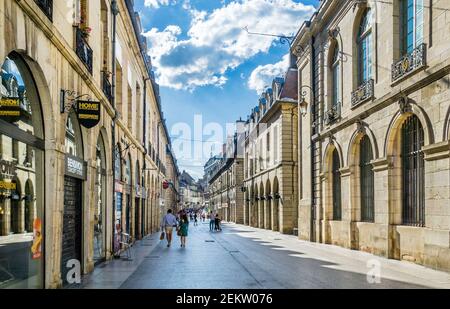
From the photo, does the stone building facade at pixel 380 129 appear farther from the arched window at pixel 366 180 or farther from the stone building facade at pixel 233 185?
the stone building facade at pixel 233 185

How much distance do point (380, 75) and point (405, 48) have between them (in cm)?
150

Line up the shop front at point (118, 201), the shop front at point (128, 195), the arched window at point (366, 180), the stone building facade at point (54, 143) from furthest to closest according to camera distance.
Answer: the shop front at point (128, 195)
the arched window at point (366, 180)
the shop front at point (118, 201)
the stone building facade at point (54, 143)

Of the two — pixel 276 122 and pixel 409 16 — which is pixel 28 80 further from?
pixel 276 122

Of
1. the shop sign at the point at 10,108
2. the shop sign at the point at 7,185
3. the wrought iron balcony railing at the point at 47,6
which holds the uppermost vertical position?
the wrought iron balcony railing at the point at 47,6

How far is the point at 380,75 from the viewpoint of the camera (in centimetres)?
1711

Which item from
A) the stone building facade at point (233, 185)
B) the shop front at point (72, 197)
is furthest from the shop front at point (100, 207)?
the stone building facade at point (233, 185)

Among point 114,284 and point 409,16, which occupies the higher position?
point 409,16

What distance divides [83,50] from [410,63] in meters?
9.48

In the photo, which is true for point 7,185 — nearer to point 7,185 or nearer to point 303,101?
point 7,185

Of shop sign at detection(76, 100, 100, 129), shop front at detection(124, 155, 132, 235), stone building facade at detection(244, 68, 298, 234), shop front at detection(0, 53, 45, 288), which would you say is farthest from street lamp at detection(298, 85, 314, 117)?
shop front at detection(0, 53, 45, 288)

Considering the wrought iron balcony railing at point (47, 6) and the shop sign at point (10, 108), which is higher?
the wrought iron balcony railing at point (47, 6)

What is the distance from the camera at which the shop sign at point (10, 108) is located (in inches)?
278

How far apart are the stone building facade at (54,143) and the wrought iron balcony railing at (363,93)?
915cm

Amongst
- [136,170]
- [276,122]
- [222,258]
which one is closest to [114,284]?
[222,258]
